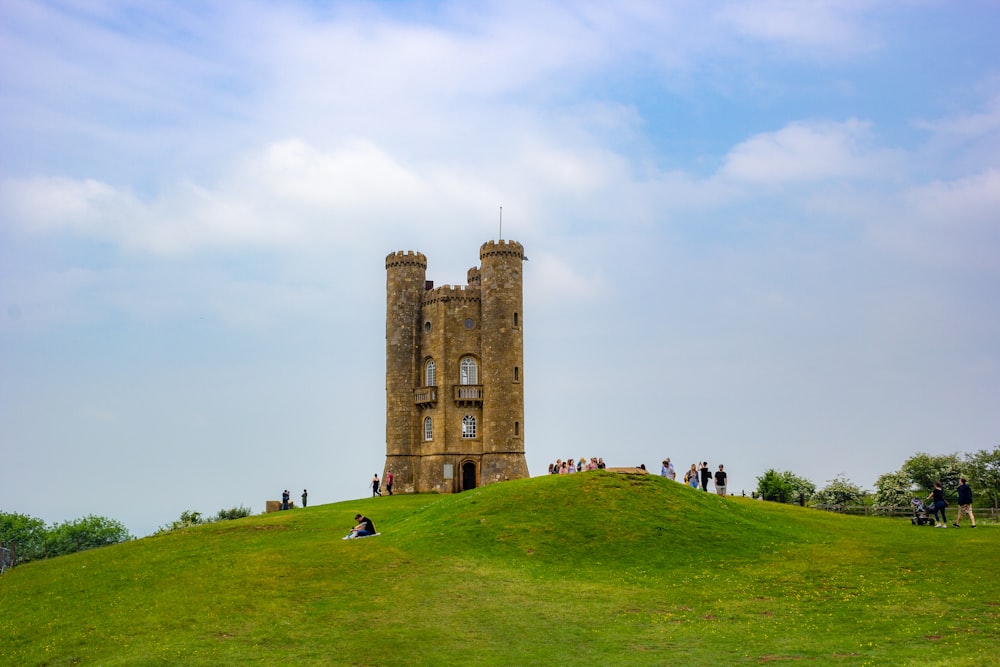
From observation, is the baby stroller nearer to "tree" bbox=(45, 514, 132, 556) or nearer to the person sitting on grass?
the person sitting on grass

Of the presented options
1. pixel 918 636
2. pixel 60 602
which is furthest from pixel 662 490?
pixel 60 602

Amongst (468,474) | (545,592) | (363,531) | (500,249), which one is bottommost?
(545,592)

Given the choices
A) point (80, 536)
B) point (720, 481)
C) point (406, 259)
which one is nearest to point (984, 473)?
point (720, 481)

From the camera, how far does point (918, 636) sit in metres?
25.9

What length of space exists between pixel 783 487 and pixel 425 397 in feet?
107

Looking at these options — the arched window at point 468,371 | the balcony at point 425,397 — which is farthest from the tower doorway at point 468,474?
the arched window at point 468,371

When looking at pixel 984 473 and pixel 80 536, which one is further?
pixel 80 536

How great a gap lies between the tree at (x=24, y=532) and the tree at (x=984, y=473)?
9396 cm

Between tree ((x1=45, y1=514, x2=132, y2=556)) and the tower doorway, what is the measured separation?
45661 millimetres

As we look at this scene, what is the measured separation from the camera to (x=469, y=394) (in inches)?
2938

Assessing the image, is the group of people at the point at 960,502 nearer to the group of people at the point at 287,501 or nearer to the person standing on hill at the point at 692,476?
the person standing on hill at the point at 692,476

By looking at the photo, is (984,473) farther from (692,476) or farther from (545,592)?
(545,592)

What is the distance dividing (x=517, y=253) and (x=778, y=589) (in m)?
46.8

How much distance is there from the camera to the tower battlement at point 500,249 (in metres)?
75.4
